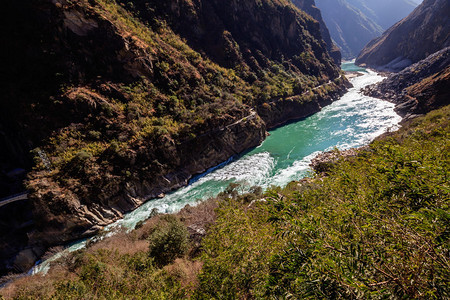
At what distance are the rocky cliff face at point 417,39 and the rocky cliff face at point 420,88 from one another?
2390 centimetres

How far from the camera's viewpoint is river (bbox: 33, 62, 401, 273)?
24.5 metres

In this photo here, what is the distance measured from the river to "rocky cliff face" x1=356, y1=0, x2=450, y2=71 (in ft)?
150

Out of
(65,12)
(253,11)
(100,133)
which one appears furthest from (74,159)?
(253,11)

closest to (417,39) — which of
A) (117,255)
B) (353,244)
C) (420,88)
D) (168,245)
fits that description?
(420,88)

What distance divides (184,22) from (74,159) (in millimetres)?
45529

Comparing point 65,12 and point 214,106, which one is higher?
point 65,12

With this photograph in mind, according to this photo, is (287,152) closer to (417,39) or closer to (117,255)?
(117,255)

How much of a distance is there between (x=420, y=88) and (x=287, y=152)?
3821 cm

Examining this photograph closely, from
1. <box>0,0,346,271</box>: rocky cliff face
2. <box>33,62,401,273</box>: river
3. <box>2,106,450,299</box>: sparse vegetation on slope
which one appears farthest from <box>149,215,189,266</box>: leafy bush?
<box>0,0,346,271</box>: rocky cliff face

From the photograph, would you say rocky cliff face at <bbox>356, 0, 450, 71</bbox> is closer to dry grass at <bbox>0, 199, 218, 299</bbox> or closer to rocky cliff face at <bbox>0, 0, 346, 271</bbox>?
rocky cliff face at <bbox>0, 0, 346, 271</bbox>

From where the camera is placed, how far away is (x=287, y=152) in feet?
115

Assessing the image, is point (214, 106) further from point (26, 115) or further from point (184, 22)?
point (184, 22)

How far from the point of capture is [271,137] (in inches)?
1689

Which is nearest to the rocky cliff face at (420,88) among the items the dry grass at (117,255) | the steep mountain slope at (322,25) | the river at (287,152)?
the river at (287,152)
